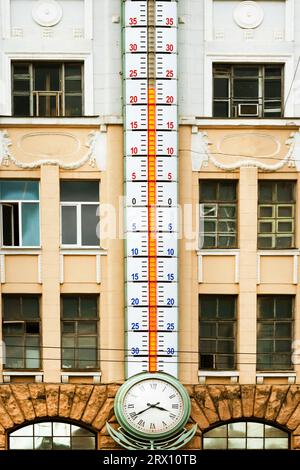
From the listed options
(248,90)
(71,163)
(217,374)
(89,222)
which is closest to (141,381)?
(217,374)

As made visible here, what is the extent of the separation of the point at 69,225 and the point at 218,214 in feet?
9.05

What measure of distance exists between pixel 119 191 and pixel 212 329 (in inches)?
121

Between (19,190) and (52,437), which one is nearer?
(52,437)

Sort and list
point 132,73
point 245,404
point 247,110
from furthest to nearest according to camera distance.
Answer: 1. point 247,110
2. point 245,404
3. point 132,73

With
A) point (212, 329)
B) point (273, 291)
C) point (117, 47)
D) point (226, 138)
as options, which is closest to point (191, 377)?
point (212, 329)

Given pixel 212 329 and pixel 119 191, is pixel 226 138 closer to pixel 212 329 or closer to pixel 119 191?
pixel 119 191

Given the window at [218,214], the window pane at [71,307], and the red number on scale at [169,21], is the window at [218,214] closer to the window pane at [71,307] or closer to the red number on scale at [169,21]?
the window pane at [71,307]

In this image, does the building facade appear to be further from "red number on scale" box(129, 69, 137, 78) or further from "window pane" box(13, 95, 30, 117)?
"red number on scale" box(129, 69, 137, 78)

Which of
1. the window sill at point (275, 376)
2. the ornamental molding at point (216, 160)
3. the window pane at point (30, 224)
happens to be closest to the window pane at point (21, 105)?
the window pane at point (30, 224)

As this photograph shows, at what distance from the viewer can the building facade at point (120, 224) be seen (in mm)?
15539

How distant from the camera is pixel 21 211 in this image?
15734 millimetres

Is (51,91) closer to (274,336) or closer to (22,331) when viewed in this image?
(22,331)

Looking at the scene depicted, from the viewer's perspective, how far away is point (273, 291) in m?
15.7

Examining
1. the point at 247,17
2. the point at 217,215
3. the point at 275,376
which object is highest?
the point at 247,17
